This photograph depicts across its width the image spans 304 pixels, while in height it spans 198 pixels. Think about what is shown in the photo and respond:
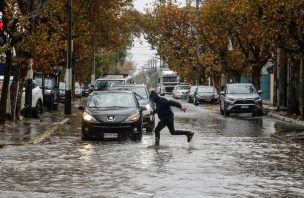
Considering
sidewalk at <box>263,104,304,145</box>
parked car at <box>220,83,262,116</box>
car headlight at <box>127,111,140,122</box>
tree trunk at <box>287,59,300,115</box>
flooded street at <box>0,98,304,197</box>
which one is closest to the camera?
flooded street at <box>0,98,304,197</box>

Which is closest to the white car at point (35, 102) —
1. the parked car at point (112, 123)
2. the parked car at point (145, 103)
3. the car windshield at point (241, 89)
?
the parked car at point (145, 103)

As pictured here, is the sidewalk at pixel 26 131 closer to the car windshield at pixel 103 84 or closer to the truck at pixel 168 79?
the car windshield at pixel 103 84

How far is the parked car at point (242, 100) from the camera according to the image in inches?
1425

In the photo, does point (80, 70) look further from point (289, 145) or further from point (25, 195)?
point (25, 195)

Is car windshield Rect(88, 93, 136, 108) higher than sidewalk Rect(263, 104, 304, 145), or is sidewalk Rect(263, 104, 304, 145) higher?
car windshield Rect(88, 93, 136, 108)

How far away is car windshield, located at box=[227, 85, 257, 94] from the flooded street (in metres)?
16.2

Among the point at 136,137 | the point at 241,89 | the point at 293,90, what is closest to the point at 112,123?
the point at 136,137

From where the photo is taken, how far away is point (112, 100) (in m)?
21.6

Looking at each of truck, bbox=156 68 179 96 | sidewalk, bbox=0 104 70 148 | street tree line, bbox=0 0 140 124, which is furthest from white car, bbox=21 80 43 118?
truck, bbox=156 68 179 96

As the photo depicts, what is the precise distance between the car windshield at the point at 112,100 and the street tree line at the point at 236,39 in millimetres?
9116

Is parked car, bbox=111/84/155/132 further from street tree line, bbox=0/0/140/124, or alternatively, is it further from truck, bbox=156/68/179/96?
truck, bbox=156/68/179/96

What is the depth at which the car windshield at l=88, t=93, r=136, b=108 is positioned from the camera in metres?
21.3

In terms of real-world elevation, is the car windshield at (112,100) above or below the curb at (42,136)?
above

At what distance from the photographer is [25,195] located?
10531 mm
